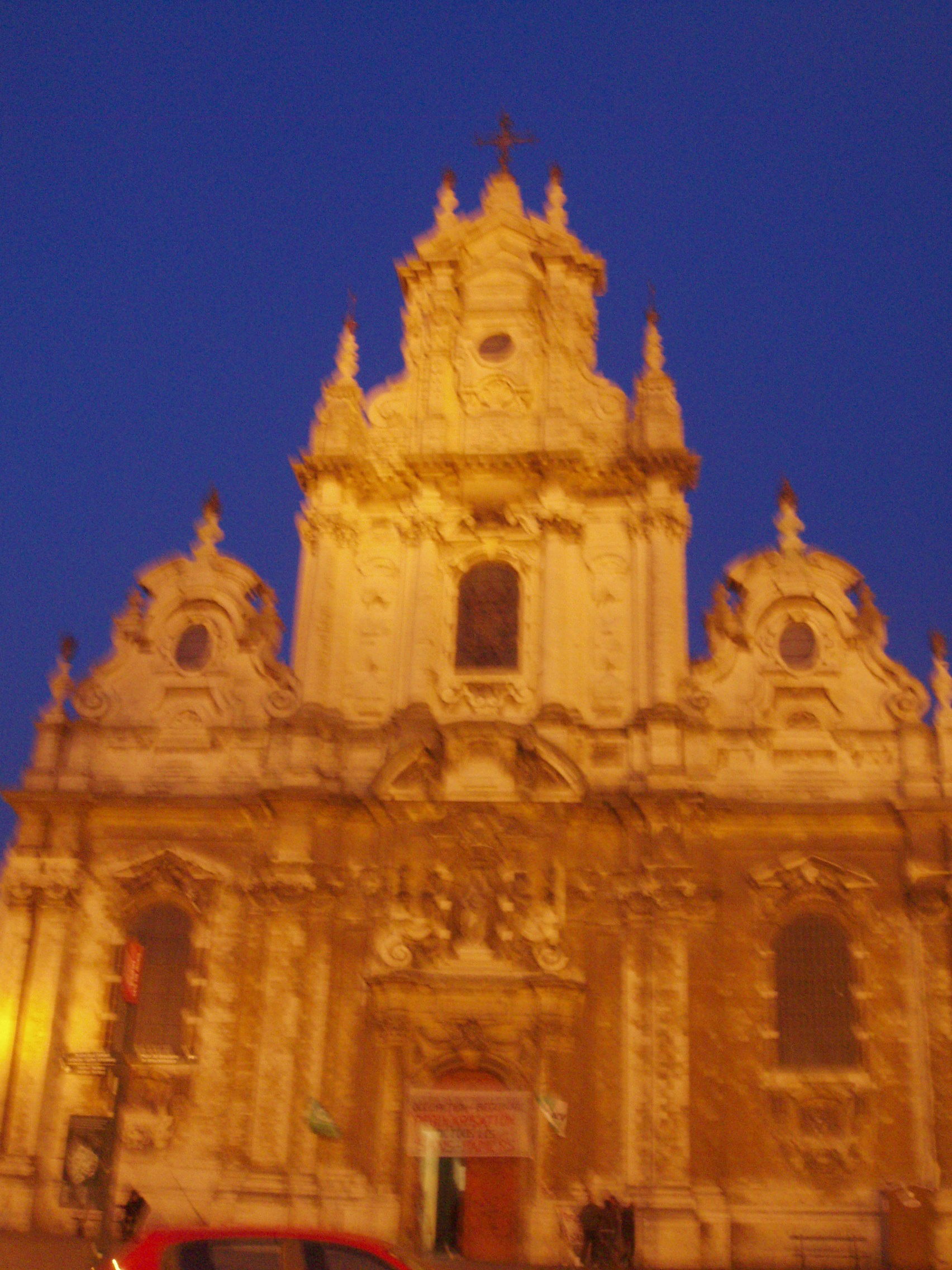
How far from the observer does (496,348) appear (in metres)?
28.0

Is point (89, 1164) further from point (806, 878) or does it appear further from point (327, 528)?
point (327, 528)

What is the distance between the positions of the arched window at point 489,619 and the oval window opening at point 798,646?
4929 mm

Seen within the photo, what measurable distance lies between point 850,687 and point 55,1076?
15.5 m

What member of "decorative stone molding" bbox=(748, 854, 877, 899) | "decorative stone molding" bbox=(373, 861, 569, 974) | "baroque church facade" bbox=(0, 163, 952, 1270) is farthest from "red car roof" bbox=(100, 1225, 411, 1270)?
"decorative stone molding" bbox=(748, 854, 877, 899)

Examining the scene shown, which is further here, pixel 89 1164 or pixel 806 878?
pixel 806 878

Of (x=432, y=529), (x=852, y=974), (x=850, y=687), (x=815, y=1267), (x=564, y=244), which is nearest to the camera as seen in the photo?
(x=815, y=1267)

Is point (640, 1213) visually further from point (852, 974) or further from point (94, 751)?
point (94, 751)

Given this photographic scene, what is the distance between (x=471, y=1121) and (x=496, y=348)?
1508 cm

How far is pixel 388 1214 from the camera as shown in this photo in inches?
848

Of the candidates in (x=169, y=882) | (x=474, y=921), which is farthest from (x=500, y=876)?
(x=169, y=882)

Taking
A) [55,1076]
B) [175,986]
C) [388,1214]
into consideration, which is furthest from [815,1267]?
[55,1076]

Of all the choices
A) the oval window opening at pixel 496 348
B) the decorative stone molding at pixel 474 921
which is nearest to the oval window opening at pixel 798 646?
the decorative stone molding at pixel 474 921

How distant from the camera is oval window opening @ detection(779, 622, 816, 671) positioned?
24.7 m

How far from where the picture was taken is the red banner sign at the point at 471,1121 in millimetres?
21625
